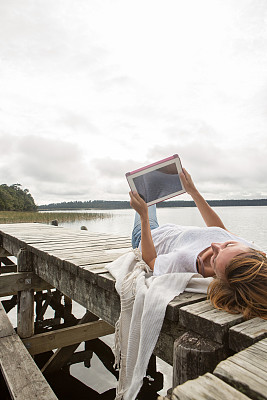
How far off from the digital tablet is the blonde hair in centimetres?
118

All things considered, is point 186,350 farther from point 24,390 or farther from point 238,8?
point 238,8

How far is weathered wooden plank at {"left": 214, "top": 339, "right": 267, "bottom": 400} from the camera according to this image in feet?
3.07

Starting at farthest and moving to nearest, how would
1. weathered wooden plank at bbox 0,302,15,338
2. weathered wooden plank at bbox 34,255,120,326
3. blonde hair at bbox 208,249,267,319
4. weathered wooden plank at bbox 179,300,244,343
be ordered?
1. weathered wooden plank at bbox 0,302,15,338
2. weathered wooden plank at bbox 34,255,120,326
3. blonde hair at bbox 208,249,267,319
4. weathered wooden plank at bbox 179,300,244,343

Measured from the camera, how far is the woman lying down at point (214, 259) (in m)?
1.80

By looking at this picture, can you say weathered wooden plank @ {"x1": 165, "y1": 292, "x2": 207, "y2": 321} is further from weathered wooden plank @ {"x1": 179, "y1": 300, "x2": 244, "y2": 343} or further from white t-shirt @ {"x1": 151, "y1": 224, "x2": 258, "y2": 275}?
white t-shirt @ {"x1": 151, "y1": 224, "x2": 258, "y2": 275}

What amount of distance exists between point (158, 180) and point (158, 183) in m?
0.03

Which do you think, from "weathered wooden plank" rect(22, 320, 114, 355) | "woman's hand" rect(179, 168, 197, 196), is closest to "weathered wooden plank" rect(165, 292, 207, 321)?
"woman's hand" rect(179, 168, 197, 196)

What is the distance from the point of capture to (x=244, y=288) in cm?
183

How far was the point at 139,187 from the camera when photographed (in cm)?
286

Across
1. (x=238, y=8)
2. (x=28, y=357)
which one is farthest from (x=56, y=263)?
(x=238, y=8)

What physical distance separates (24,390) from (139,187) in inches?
82.0

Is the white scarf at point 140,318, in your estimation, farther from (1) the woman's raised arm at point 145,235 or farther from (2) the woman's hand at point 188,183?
(2) the woman's hand at point 188,183

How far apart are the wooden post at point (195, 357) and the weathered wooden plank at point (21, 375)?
4.92ft

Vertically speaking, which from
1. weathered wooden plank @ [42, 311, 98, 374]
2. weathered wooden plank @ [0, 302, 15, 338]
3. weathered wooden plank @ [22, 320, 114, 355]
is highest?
weathered wooden plank @ [0, 302, 15, 338]
